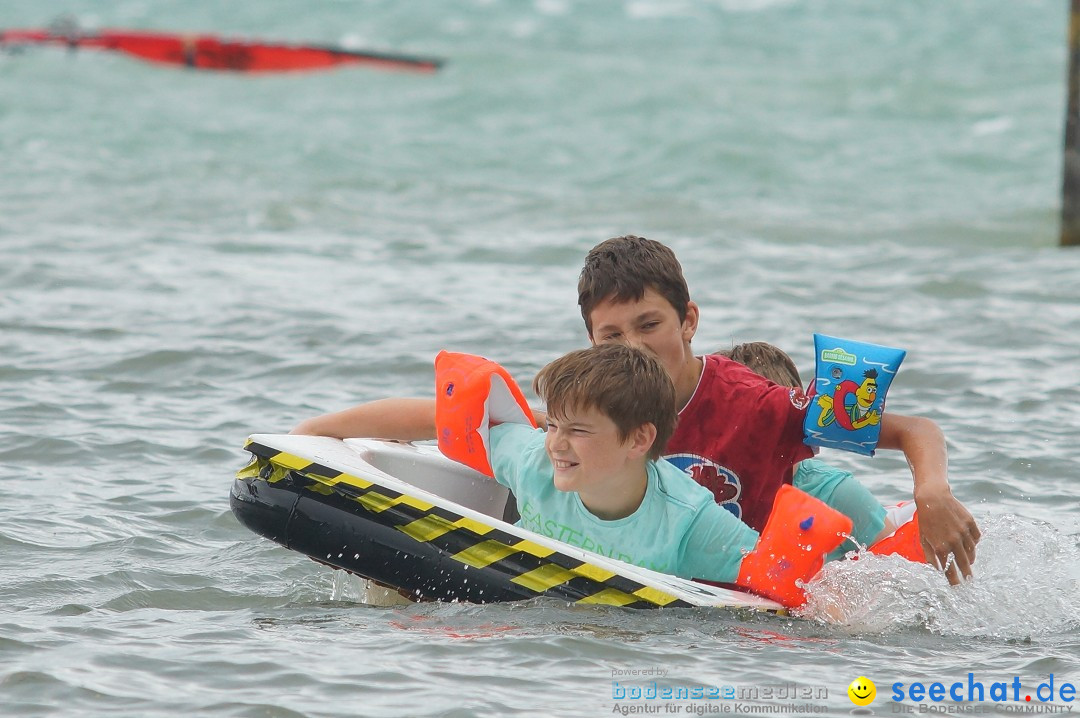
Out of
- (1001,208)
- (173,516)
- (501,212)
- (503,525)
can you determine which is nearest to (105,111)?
(501,212)

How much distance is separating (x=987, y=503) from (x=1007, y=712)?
2.19 m

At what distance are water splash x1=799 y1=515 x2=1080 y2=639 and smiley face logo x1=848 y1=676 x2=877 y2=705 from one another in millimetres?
383

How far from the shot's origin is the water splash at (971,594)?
408 centimetres

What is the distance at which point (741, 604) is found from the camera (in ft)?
13.2

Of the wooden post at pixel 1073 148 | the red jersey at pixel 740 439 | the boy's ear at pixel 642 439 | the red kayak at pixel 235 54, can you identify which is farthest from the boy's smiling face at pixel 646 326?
the red kayak at pixel 235 54

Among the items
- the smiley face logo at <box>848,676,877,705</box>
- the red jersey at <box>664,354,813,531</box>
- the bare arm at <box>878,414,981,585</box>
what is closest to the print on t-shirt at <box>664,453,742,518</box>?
the red jersey at <box>664,354,813,531</box>

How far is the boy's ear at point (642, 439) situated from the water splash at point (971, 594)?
57 centimetres

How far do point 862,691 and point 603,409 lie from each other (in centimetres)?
93

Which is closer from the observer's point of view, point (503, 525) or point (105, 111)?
point (503, 525)

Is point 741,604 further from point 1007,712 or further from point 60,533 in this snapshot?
point 60,533

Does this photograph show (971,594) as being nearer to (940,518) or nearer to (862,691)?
(940,518)

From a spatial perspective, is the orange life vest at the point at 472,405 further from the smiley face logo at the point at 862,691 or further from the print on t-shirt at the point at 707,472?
the smiley face logo at the point at 862,691

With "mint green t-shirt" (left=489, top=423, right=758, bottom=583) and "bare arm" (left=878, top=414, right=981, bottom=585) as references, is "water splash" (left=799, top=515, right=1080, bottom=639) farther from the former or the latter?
"mint green t-shirt" (left=489, top=423, right=758, bottom=583)

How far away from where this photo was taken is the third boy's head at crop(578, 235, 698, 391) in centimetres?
420
